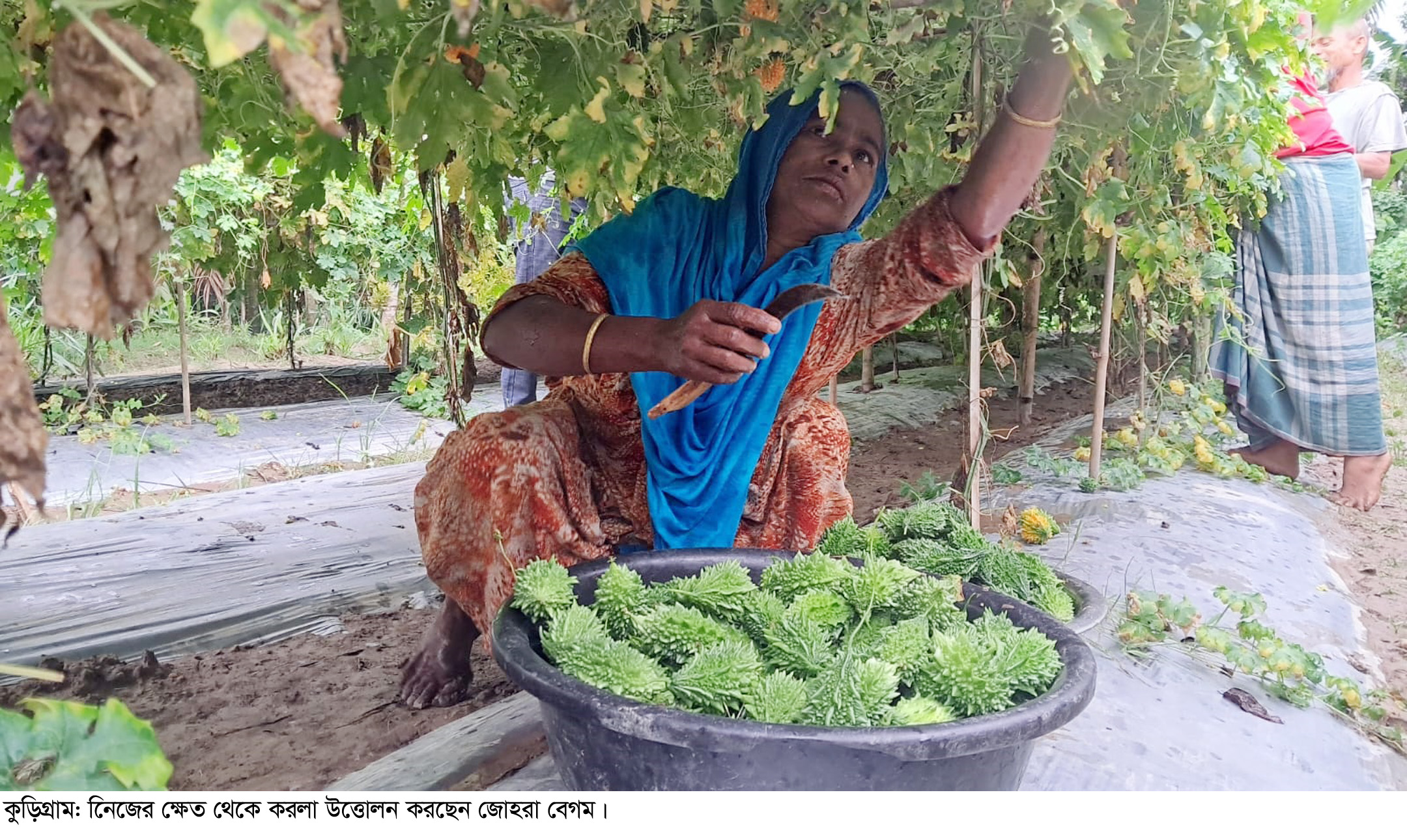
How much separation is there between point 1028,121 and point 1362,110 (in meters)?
3.95

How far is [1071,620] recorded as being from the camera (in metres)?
1.75

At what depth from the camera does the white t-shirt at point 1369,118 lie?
457 centimetres

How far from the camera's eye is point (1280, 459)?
16.1 feet

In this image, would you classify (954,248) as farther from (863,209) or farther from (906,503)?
(906,503)

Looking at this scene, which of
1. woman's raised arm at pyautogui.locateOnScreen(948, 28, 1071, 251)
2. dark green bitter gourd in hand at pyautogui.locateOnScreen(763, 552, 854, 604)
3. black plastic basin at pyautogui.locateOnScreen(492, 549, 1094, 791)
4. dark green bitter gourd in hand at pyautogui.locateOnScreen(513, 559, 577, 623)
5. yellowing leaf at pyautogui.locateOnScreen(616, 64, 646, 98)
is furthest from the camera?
yellowing leaf at pyautogui.locateOnScreen(616, 64, 646, 98)

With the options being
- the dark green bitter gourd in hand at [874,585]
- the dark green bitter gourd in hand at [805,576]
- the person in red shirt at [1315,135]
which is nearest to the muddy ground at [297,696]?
the dark green bitter gourd in hand at [805,576]

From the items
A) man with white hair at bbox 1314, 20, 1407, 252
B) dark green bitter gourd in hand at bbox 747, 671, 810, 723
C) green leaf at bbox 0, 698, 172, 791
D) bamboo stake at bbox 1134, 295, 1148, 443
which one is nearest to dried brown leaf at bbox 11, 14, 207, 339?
green leaf at bbox 0, 698, 172, 791

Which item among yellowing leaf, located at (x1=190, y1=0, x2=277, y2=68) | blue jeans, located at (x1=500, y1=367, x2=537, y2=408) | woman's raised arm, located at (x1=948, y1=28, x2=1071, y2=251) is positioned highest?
woman's raised arm, located at (x1=948, y1=28, x2=1071, y2=251)

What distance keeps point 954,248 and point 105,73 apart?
1598mm

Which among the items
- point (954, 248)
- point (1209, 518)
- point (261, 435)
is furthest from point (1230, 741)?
point (261, 435)

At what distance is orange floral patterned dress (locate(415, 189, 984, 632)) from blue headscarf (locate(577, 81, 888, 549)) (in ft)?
0.25

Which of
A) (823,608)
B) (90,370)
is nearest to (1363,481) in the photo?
(823,608)

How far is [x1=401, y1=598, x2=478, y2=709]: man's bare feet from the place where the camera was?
8.07ft

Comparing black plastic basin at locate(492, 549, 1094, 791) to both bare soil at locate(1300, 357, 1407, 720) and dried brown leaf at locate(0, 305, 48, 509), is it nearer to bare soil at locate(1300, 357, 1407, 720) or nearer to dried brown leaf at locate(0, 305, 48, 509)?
dried brown leaf at locate(0, 305, 48, 509)
